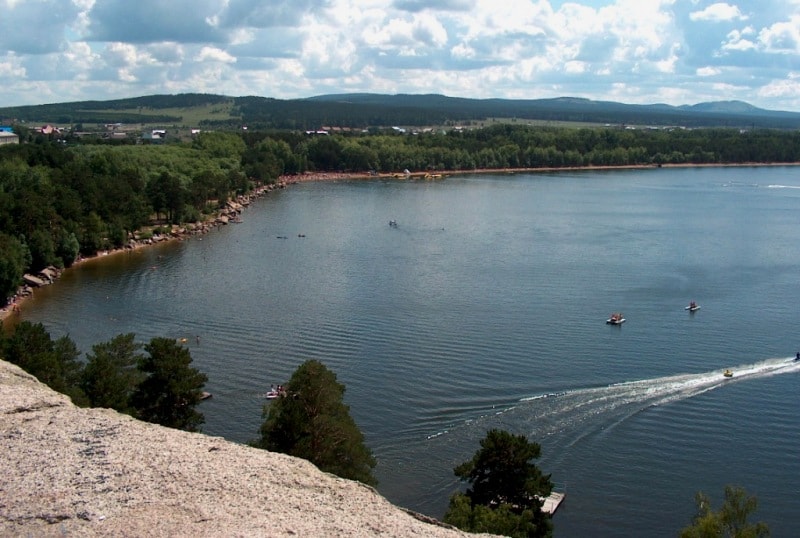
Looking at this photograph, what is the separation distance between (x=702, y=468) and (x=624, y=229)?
2804 centimetres

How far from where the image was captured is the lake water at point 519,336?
51.4 ft

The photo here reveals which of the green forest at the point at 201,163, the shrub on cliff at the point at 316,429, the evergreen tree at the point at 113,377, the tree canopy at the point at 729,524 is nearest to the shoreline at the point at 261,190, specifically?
the green forest at the point at 201,163

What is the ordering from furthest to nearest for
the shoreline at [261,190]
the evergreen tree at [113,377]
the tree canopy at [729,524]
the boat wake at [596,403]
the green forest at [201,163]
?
the green forest at [201,163]
the shoreline at [261,190]
the boat wake at [596,403]
the evergreen tree at [113,377]
the tree canopy at [729,524]

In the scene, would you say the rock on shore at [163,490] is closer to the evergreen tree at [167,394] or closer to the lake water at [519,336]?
the evergreen tree at [167,394]

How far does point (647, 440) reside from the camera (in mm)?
16688

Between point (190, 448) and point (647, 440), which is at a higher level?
point (190, 448)

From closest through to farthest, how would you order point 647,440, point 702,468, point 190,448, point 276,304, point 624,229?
point 190,448 < point 702,468 < point 647,440 < point 276,304 < point 624,229

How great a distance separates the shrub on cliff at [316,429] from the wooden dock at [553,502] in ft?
9.21

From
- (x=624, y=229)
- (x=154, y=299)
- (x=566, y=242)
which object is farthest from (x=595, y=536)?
(x=624, y=229)

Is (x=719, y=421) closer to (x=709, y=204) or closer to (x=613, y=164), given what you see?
(x=709, y=204)

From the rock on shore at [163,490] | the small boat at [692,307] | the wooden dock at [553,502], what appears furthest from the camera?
the small boat at [692,307]

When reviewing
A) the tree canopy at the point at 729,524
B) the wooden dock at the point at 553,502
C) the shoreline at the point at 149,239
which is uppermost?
the tree canopy at the point at 729,524

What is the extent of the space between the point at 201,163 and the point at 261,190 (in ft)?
20.4

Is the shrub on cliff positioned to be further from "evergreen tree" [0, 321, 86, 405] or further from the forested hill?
the forested hill
